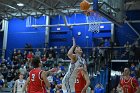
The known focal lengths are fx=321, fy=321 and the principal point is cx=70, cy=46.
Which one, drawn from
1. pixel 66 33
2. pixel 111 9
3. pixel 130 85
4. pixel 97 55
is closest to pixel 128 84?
pixel 130 85

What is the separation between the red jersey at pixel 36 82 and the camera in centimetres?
696

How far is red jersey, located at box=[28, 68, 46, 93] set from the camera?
274 inches

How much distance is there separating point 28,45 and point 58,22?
3.45 meters

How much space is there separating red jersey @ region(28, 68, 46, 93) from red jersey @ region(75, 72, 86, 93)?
0.74 m

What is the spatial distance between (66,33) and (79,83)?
22.0 metres

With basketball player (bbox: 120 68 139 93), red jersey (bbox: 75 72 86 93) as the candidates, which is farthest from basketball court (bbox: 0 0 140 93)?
red jersey (bbox: 75 72 86 93)

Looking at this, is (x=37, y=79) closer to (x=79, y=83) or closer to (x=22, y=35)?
(x=79, y=83)

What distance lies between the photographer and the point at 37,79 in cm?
698

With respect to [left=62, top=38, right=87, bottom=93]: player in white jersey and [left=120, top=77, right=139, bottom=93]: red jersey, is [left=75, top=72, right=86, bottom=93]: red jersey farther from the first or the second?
[left=120, top=77, right=139, bottom=93]: red jersey

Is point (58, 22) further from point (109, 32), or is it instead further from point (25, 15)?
point (109, 32)

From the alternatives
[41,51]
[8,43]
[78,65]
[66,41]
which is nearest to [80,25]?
[66,41]

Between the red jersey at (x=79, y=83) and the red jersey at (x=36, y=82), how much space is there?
2.43 ft

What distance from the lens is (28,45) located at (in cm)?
2933

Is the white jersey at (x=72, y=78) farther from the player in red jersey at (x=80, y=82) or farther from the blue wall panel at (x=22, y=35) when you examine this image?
the blue wall panel at (x=22, y=35)
